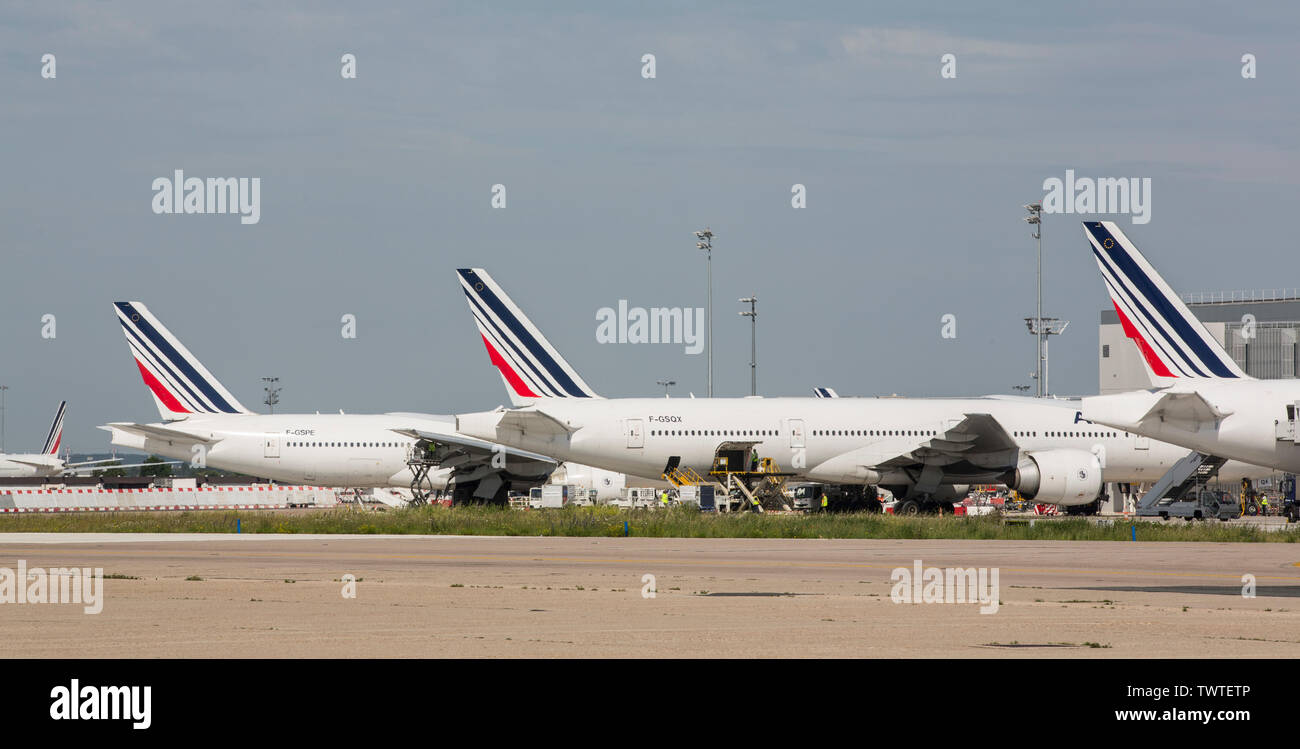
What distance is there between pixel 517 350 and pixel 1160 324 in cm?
2079

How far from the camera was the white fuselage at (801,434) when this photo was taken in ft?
147

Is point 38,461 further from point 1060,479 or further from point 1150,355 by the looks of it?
point 1150,355

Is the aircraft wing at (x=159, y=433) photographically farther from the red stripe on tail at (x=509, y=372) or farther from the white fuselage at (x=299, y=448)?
the red stripe on tail at (x=509, y=372)

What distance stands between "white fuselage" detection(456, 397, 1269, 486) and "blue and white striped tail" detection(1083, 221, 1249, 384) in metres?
8.99

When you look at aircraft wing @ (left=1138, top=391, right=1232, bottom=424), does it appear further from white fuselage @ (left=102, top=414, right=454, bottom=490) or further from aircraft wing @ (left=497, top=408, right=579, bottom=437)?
white fuselage @ (left=102, top=414, right=454, bottom=490)

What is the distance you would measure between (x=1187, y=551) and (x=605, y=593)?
14784mm

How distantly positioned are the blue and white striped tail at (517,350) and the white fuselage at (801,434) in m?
1.11

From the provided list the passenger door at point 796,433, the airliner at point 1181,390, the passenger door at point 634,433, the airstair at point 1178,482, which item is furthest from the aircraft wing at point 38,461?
the airliner at point 1181,390

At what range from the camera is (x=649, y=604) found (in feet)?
55.6

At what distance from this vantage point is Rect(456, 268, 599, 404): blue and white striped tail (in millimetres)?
47594

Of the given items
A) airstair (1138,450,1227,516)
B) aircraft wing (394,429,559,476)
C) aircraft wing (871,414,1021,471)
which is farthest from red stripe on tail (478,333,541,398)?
airstair (1138,450,1227,516)
